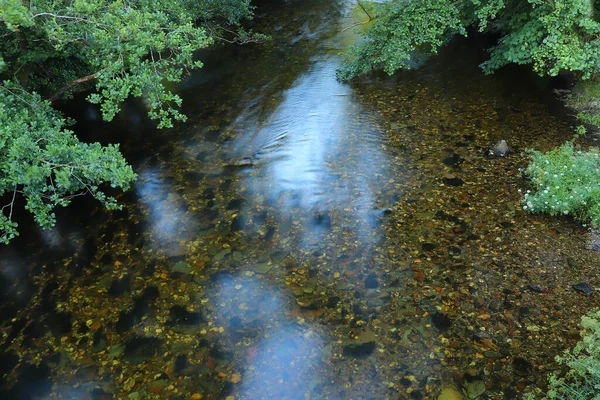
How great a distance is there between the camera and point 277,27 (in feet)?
69.2

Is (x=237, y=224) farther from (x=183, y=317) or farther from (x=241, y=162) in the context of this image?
(x=241, y=162)

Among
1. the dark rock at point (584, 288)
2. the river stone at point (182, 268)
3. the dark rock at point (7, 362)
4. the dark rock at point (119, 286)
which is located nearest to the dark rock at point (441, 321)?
the dark rock at point (584, 288)

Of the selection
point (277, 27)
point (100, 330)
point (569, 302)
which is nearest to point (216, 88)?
point (277, 27)

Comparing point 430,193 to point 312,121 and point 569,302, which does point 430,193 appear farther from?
point 312,121

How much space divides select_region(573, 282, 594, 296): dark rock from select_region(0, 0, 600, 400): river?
115 mm

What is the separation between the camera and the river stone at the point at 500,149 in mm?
10250

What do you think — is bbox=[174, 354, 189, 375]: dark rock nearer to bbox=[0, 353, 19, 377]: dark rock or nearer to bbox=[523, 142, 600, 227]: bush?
bbox=[0, 353, 19, 377]: dark rock

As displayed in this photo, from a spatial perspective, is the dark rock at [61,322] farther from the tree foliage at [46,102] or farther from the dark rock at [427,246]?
the dark rock at [427,246]

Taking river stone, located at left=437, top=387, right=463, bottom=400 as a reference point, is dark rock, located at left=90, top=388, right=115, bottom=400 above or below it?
above

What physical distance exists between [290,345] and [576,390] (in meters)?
3.88

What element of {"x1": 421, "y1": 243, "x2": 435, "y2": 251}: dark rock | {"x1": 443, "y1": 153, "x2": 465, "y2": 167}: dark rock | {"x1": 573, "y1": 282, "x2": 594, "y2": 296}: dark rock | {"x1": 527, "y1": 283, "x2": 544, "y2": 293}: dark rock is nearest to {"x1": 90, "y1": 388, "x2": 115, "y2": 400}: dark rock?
{"x1": 421, "y1": 243, "x2": 435, "y2": 251}: dark rock

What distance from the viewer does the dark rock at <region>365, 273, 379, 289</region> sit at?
7.43 m

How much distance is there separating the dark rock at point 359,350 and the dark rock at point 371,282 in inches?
45.5

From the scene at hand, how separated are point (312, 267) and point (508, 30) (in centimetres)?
1064
